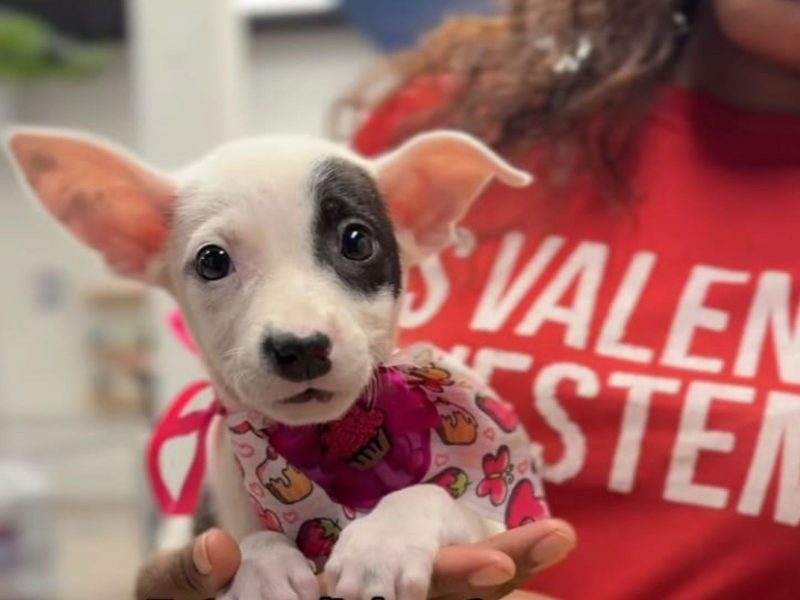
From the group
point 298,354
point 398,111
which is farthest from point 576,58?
point 298,354

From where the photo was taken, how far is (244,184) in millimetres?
687

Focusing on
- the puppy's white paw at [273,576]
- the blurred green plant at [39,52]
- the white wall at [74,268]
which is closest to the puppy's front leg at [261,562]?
the puppy's white paw at [273,576]

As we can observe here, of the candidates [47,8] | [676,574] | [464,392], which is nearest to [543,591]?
[676,574]

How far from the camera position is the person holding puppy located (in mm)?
852

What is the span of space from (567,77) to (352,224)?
450 millimetres

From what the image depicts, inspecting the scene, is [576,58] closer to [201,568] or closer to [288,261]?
[288,261]

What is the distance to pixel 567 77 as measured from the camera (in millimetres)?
1073

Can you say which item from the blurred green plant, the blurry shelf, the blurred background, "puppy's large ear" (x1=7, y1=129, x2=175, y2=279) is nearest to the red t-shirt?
"puppy's large ear" (x1=7, y1=129, x2=175, y2=279)

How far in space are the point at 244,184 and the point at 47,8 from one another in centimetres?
199

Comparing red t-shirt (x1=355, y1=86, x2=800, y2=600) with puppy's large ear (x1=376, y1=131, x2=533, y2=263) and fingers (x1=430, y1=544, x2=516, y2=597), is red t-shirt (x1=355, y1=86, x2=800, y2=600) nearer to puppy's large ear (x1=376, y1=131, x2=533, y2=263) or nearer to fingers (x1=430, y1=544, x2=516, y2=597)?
puppy's large ear (x1=376, y1=131, x2=533, y2=263)

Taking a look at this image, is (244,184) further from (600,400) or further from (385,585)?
(600,400)

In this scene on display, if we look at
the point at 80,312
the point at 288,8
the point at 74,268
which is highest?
the point at 288,8

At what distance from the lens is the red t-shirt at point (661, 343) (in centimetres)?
84

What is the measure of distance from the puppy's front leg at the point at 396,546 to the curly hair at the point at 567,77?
453 mm
